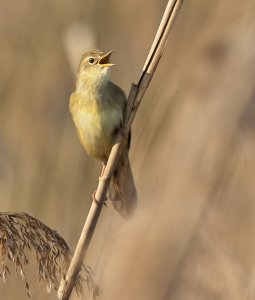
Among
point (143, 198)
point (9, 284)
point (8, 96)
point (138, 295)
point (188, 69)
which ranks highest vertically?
point (188, 69)

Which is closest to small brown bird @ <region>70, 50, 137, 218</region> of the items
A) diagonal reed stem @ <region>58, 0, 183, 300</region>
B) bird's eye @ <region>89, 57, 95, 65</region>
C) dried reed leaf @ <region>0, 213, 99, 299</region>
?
bird's eye @ <region>89, 57, 95, 65</region>

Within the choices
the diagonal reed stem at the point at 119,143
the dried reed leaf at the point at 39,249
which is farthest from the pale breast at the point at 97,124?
the dried reed leaf at the point at 39,249

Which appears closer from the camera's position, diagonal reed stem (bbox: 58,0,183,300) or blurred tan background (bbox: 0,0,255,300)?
blurred tan background (bbox: 0,0,255,300)

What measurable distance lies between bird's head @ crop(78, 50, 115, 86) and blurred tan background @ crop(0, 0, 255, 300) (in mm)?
63

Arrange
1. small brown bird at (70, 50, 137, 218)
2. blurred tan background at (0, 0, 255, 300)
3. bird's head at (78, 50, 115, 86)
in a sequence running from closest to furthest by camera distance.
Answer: blurred tan background at (0, 0, 255, 300), small brown bird at (70, 50, 137, 218), bird's head at (78, 50, 115, 86)

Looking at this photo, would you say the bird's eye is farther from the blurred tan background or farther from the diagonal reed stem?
the diagonal reed stem

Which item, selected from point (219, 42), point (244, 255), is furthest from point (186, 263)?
point (219, 42)

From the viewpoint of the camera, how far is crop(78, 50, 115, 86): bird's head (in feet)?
8.68

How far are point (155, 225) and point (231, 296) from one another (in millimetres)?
347

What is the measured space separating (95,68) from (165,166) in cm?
138

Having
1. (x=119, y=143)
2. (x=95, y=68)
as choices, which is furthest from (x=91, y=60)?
(x=119, y=143)

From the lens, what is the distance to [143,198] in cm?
140

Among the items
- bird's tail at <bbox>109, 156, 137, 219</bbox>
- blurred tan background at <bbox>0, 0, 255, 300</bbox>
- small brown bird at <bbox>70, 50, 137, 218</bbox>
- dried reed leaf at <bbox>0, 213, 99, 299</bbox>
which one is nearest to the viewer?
blurred tan background at <bbox>0, 0, 255, 300</bbox>

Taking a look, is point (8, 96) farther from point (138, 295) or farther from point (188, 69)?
point (138, 295)
